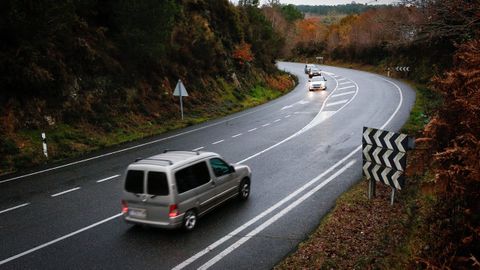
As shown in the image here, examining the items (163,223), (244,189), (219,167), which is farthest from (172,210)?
(244,189)

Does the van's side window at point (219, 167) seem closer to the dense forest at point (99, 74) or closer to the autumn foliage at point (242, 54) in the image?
the dense forest at point (99, 74)

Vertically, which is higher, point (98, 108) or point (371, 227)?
point (98, 108)

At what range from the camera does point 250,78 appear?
128 ft

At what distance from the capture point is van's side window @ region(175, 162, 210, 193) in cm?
926

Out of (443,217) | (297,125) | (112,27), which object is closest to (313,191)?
(443,217)

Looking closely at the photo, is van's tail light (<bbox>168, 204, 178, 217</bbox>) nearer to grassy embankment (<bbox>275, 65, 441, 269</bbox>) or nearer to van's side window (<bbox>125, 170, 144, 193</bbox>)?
van's side window (<bbox>125, 170, 144, 193</bbox>)

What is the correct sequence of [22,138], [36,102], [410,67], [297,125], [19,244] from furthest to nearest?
[410,67] < [297,125] < [36,102] < [22,138] < [19,244]

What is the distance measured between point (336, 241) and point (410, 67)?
46.4 metres

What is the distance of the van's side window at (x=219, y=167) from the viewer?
1049 cm

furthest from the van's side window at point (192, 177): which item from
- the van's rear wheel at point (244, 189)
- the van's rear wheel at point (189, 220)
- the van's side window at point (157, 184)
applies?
the van's rear wheel at point (244, 189)

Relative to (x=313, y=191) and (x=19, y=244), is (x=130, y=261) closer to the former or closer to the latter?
(x=19, y=244)

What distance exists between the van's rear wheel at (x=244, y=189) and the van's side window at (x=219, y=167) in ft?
2.43

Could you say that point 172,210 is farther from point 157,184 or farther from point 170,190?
point 157,184

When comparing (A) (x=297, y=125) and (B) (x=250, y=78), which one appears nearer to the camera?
(A) (x=297, y=125)
